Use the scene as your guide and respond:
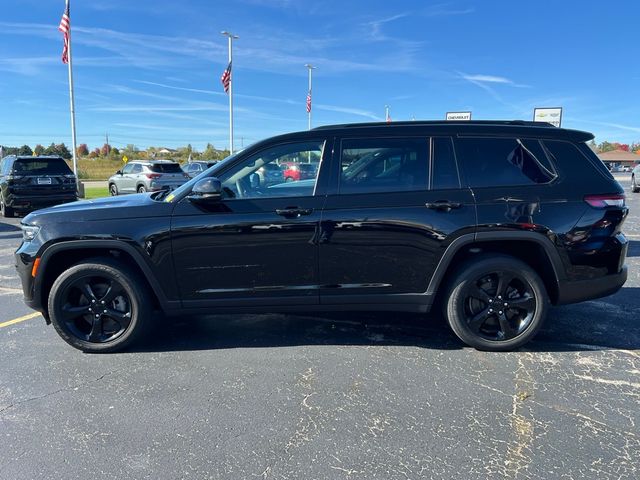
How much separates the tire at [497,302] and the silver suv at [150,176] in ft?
60.2

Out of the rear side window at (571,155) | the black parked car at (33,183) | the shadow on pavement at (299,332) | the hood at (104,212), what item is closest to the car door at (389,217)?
the shadow on pavement at (299,332)

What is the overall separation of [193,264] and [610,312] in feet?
13.9

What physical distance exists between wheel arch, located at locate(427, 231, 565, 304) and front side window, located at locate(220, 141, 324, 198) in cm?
124

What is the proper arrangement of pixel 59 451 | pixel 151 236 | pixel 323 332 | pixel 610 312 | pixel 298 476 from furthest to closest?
pixel 610 312 → pixel 323 332 → pixel 151 236 → pixel 59 451 → pixel 298 476

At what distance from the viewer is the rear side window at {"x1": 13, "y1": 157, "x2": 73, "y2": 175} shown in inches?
504

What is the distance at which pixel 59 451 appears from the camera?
264 centimetres

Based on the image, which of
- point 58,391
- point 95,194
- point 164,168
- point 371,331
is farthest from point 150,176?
point 58,391

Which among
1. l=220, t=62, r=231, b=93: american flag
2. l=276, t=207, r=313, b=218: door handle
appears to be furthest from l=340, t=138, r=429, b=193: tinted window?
l=220, t=62, r=231, b=93: american flag

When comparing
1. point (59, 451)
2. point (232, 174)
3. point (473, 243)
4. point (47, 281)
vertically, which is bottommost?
point (59, 451)

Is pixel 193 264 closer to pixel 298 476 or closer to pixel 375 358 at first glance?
pixel 375 358

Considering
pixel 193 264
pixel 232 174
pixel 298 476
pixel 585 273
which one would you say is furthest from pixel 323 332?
pixel 585 273

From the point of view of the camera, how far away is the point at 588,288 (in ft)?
12.5

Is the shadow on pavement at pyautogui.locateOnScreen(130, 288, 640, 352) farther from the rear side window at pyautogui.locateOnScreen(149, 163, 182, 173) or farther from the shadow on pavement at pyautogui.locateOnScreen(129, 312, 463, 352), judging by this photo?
the rear side window at pyautogui.locateOnScreen(149, 163, 182, 173)

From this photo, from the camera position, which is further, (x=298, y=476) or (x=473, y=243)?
(x=473, y=243)
